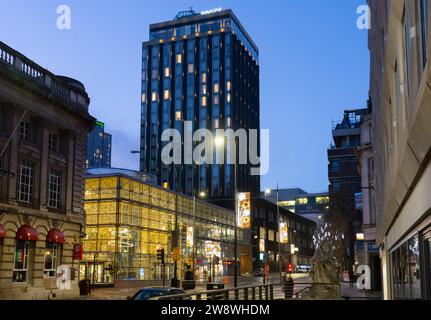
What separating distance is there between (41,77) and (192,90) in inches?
4898

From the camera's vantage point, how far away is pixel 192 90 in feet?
556

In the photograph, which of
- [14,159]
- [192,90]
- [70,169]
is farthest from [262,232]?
[14,159]

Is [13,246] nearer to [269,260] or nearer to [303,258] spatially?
[269,260]

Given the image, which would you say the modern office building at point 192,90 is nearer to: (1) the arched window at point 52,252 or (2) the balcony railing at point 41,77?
(2) the balcony railing at point 41,77

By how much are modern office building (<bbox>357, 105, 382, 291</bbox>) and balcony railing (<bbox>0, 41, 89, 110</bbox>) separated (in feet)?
87.4

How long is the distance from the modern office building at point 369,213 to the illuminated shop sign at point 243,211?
34.9 feet

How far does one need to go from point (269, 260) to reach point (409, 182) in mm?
141202

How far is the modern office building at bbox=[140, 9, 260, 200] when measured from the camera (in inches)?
6496

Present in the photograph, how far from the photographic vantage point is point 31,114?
44.9 m

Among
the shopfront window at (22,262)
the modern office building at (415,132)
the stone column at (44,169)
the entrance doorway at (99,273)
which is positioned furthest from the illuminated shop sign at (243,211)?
the modern office building at (415,132)

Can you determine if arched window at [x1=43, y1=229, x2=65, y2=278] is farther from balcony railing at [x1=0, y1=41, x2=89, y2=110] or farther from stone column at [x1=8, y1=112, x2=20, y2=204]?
balcony railing at [x1=0, y1=41, x2=89, y2=110]

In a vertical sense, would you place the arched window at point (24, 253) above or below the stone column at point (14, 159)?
Result: below

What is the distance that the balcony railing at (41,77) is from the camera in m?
41.5

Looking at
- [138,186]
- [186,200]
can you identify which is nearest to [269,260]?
[186,200]
